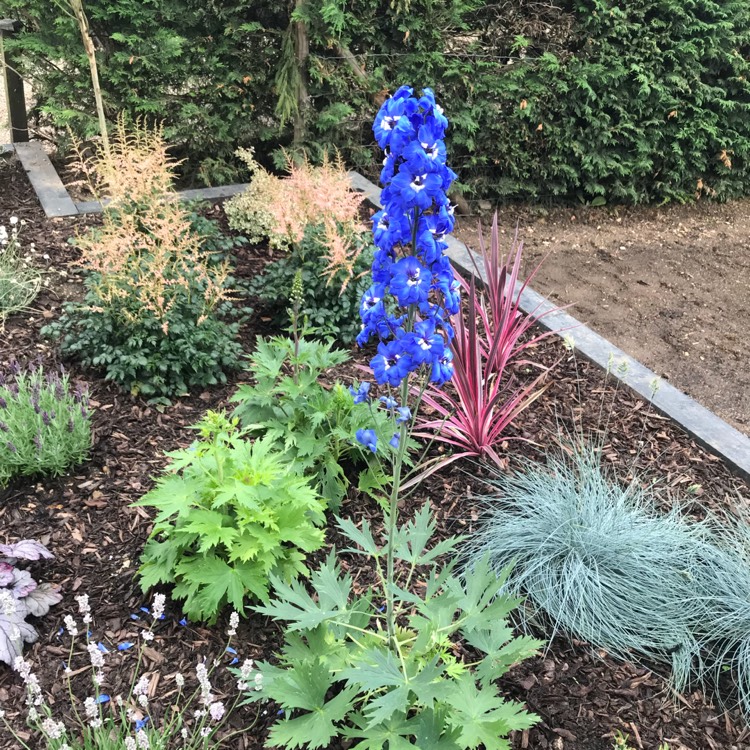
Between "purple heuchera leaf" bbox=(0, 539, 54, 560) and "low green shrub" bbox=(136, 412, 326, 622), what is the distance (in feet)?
1.14

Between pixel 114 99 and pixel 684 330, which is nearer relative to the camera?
pixel 684 330

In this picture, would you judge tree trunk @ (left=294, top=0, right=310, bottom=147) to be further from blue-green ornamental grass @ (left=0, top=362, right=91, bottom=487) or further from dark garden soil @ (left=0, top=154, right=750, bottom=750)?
Result: blue-green ornamental grass @ (left=0, top=362, right=91, bottom=487)

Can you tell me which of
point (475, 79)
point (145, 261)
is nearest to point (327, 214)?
point (145, 261)

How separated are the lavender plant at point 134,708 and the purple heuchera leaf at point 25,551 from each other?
249 mm

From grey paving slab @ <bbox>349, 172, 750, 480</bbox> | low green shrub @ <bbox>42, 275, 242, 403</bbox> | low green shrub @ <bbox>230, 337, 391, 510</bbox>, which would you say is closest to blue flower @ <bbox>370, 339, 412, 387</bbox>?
low green shrub @ <bbox>230, 337, 391, 510</bbox>

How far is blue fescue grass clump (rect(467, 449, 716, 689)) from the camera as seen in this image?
2449 millimetres

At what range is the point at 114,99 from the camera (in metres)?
5.33

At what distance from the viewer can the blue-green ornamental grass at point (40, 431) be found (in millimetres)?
2793

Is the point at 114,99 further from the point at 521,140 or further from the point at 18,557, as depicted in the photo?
the point at 18,557

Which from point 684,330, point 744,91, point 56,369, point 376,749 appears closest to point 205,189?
point 56,369

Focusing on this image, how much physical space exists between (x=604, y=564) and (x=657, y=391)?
1.29m

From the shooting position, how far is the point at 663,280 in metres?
5.66

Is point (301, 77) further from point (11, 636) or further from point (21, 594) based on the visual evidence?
point (11, 636)

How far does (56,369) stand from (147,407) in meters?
0.52
